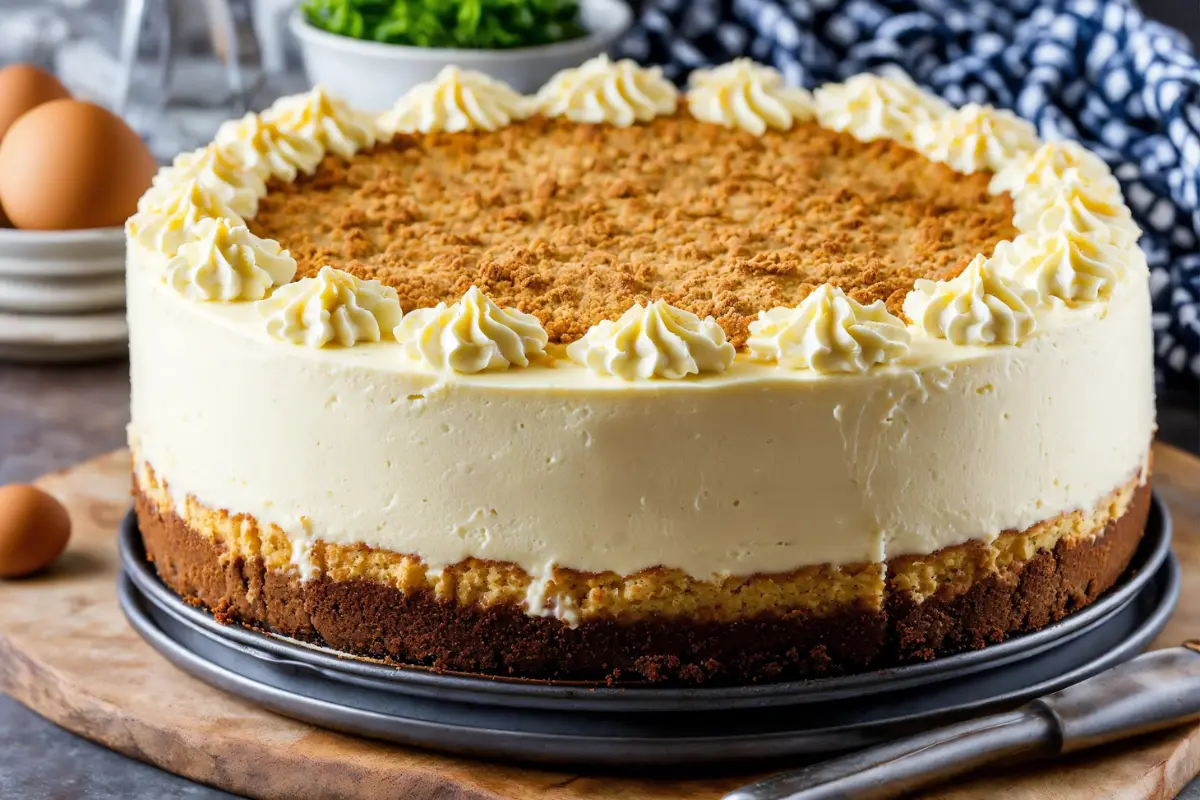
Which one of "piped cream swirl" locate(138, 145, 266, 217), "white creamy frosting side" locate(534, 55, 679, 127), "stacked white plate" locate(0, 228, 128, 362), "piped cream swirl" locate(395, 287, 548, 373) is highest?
"piped cream swirl" locate(395, 287, 548, 373)

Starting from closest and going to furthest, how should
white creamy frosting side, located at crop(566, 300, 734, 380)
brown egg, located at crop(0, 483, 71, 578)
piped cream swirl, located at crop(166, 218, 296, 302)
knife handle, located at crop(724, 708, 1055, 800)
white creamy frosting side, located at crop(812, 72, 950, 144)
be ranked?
knife handle, located at crop(724, 708, 1055, 800) < white creamy frosting side, located at crop(566, 300, 734, 380) < piped cream swirl, located at crop(166, 218, 296, 302) < brown egg, located at crop(0, 483, 71, 578) < white creamy frosting side, located at crop(812, 72, 950, 144)

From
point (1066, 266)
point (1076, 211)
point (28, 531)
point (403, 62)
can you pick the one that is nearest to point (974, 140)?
point (1076, 211)

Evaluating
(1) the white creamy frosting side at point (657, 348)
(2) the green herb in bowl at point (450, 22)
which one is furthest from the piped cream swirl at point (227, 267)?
(2) the green herb in bowl at point (450, 22)

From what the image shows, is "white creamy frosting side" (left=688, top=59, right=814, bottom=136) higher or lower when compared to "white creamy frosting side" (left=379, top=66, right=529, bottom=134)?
higher

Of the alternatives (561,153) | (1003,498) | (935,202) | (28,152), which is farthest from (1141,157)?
(28,152)

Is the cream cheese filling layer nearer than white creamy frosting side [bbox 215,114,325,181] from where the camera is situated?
Yes

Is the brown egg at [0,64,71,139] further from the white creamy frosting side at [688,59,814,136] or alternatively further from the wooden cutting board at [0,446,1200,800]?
the white creamy frosting side at [688,59,814,136]

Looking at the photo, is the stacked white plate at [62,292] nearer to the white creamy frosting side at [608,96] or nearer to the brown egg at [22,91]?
the brown egg at [22,91]

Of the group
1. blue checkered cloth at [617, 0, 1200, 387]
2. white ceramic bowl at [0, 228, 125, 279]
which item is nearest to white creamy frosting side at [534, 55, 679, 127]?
blue checkered cloth at [617, 0, 1200, 387]
